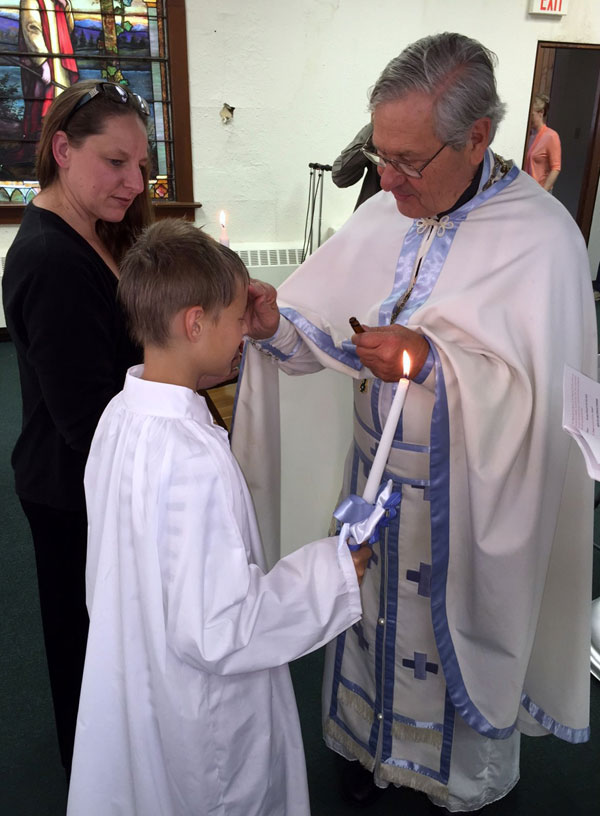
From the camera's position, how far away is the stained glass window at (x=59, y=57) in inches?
203

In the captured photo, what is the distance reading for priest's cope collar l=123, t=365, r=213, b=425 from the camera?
1.09 metres

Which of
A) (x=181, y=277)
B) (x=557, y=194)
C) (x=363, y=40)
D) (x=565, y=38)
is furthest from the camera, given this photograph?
(x=557, y=194)

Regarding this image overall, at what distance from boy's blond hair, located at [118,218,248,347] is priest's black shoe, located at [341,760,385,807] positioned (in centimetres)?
144

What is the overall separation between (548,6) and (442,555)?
6.45 m

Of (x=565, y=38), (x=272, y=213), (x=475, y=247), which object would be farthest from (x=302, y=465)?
(x=565, y=38)

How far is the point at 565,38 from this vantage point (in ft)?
20.8

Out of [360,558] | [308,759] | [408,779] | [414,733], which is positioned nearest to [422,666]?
[414,733]

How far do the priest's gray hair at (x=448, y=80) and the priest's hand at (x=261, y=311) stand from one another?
0.47m

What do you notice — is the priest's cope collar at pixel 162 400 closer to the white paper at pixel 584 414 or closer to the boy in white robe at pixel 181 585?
the boy in white robe at pixel 181 585

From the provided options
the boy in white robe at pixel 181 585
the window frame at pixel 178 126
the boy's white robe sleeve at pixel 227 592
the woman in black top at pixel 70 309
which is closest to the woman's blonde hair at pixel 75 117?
the woman in black top at pixel 70 309

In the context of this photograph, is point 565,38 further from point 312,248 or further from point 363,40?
point 312,248

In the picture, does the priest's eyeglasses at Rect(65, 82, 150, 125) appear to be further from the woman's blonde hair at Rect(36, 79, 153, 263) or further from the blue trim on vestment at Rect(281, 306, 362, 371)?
the blue trim on vestment at Rect(281, 306, 362, 371)

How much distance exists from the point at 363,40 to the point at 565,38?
2052 millimetres

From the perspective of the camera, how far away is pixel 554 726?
167 cm
